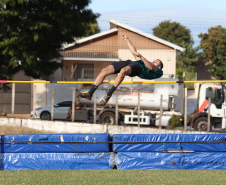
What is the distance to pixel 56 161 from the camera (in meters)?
9.81

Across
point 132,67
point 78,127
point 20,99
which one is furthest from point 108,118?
point 132,67

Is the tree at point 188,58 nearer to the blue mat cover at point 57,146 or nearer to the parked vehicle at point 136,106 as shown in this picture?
the parked vehicle at point 136,106

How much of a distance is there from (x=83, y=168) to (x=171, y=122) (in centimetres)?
762

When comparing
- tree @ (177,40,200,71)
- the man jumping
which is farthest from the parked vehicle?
tree @ (177,40,200,71)

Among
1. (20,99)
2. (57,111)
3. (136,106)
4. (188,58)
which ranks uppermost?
(188,58)

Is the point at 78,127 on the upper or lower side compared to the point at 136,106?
lower

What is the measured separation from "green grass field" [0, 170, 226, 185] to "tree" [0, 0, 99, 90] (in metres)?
7.25

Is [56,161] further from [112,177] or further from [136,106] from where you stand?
[136,106]

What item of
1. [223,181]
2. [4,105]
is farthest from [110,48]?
[223,181]

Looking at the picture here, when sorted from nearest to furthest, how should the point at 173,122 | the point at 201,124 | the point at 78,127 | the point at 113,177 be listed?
the point at 113,177 → the point at 78,127 → the point at 173,122 → the point at 201,124

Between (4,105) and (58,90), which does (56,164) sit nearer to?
(58,90)

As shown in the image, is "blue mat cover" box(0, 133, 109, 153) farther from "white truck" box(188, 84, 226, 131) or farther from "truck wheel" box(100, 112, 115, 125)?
"white truck" box(188, 84, 226, 131)

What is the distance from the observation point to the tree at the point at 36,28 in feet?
46.1

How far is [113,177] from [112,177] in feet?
0.09
